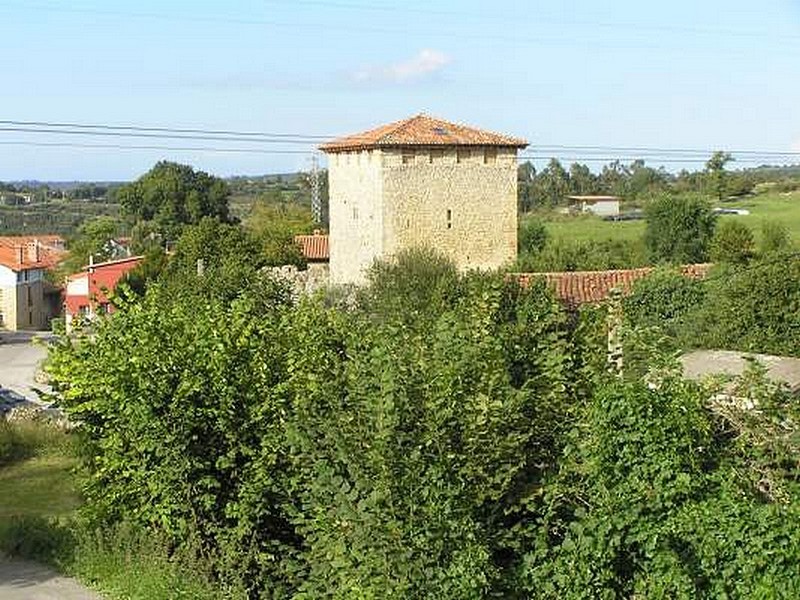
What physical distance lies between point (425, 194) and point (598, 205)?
40968 millimetres

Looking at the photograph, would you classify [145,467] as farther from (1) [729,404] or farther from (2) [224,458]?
(1) [729,404]

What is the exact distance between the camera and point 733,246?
37.0 m

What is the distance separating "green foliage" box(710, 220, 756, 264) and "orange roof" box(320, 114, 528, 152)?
6.82 m

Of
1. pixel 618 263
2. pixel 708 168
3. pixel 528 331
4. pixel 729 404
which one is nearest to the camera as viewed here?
pixel 729 404

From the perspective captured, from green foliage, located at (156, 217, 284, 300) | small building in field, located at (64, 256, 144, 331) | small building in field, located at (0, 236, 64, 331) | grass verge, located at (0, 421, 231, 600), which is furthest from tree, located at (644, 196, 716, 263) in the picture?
small building in field, located at (0, 236, 64, 331)

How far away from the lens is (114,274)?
173 feet

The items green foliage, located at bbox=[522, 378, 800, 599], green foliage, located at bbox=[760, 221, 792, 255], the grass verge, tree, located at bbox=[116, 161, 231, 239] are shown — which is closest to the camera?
green foliage, located at bbox=[522, 378, 800, 599]

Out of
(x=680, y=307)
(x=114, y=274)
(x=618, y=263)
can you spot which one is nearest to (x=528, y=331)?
(x=680, y=307)

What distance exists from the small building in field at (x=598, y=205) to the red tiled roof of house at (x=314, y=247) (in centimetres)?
2716

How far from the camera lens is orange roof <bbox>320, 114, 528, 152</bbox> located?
121 feet

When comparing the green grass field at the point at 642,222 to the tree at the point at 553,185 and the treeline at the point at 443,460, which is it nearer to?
the tree at the point at 553,185

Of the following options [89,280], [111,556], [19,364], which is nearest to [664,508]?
[111,556]

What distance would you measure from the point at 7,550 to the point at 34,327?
54615 mm

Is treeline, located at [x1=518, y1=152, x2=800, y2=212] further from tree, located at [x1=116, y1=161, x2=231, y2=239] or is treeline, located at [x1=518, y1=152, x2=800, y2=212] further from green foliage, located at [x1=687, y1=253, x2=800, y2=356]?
green foliage, located at [x1=687, y1=253, x2=800, y2=356]
